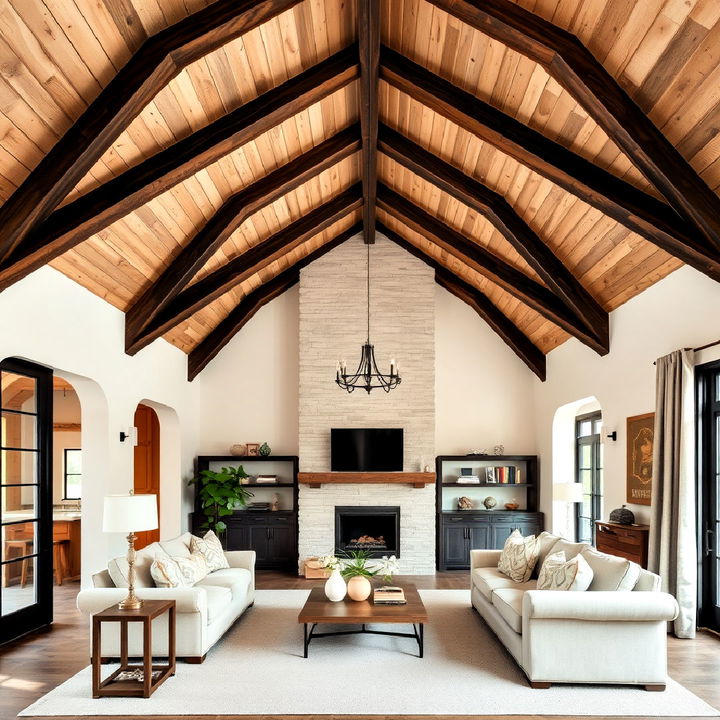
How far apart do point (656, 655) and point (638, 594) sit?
0.42 metres

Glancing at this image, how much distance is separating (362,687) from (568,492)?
13.6 feet

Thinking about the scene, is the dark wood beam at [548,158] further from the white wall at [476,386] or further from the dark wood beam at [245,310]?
the white wall at [476,386]

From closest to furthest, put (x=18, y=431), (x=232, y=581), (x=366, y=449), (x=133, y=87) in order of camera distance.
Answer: (x=133, y=87)
(x=18, y=431)
(x=232, y=581)
(x=366, y=449)

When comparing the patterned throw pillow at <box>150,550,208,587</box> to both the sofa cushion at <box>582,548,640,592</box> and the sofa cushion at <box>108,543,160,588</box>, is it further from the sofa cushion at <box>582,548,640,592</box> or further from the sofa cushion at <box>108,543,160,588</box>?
the sofa cushion at <box>582,548,640,592</box>

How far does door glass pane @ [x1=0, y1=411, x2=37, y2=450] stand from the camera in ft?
21.0

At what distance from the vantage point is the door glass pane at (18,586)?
6.25 m

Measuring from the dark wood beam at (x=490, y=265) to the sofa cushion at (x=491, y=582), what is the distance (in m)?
2.65

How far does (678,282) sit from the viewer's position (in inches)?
256

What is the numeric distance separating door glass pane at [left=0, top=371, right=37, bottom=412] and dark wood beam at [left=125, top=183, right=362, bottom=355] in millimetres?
1531

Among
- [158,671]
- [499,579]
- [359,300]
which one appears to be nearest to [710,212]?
[499,579]

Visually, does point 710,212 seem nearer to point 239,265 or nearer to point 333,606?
point 333,606

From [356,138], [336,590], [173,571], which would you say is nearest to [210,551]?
[173,571]

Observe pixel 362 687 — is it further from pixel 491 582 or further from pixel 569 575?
pixel 491 582

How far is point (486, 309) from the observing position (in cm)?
Answer: 1060
